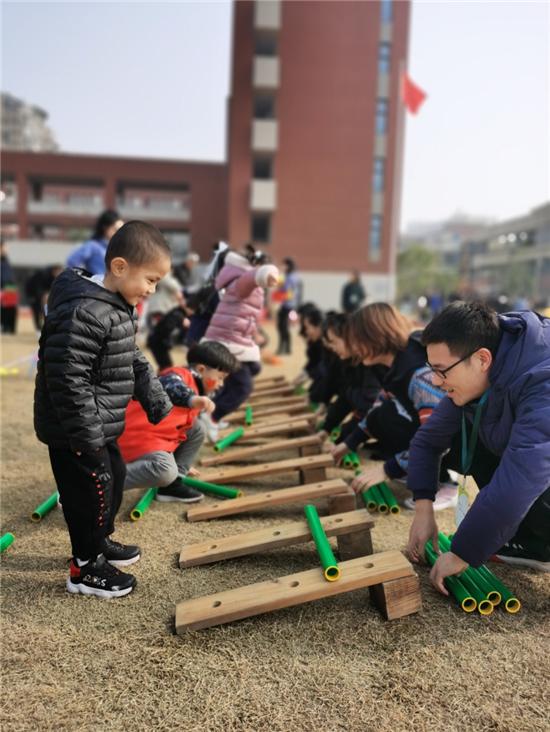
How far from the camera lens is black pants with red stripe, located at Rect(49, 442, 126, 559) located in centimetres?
204

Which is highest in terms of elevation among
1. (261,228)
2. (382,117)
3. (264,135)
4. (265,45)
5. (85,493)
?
(265,45)

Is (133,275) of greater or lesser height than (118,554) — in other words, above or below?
above

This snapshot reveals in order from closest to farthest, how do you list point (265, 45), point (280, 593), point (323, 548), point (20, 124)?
point (280, 593) < point (323, 548) < point (265, 45) < point (20, 124)

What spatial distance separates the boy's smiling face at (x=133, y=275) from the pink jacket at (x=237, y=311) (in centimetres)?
237

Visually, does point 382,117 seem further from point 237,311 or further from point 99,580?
point 99,580

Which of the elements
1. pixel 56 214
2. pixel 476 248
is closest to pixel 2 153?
pixel 56 214

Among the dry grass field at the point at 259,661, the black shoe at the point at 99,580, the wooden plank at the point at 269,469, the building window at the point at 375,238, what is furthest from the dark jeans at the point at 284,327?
the building window at the point at 375,238

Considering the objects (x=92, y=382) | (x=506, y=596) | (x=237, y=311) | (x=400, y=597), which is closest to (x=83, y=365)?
(x=92, y=382)

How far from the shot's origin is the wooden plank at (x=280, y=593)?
1.82 m

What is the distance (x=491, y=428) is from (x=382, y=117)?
91.5ft

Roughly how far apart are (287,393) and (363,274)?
21.8 m

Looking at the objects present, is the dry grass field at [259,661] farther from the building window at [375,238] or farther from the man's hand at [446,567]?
the building window at [375,238]

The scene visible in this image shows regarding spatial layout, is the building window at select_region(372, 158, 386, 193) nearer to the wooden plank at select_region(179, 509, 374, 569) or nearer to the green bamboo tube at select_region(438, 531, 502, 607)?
the wooden plank at select_region(179, 509, 374, 569)

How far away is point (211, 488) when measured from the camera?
3191 millimetres
